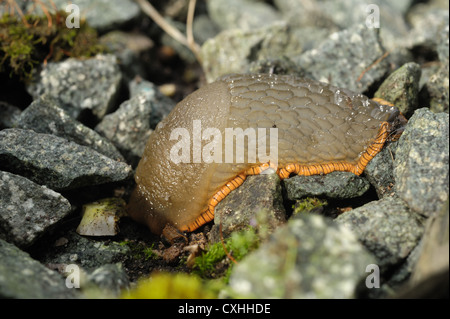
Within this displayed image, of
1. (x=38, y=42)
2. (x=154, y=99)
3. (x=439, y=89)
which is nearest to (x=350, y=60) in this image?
(x=439, y=89)

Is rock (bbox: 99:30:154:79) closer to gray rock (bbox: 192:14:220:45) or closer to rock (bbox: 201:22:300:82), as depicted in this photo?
gray rock (bbox: 192:14:220:45)

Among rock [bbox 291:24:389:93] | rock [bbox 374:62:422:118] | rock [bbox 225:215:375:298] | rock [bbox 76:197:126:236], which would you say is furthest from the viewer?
rock [bbox 291:24:389:93]

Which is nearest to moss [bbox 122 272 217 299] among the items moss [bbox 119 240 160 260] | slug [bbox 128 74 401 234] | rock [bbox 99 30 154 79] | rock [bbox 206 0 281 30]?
moss [bbox 119 240 160 260]

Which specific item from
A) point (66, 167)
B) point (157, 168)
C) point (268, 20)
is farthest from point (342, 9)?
point (66, 167)

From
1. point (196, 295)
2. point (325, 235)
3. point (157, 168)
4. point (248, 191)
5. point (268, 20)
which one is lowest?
point (196, 295)

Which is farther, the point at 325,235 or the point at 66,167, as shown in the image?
the point at 66,167

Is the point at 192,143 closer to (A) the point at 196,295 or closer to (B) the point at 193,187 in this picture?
(B) the point at 193,187

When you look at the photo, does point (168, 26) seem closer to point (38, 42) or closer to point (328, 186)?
point (38, 42)

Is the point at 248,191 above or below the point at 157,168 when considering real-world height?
below
